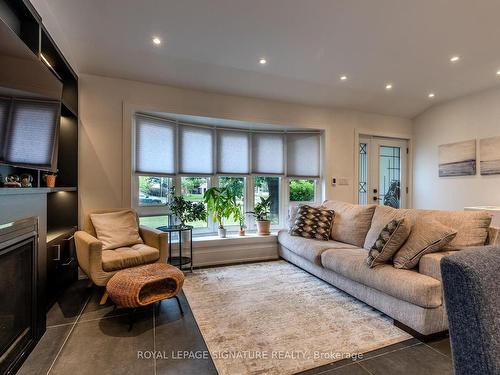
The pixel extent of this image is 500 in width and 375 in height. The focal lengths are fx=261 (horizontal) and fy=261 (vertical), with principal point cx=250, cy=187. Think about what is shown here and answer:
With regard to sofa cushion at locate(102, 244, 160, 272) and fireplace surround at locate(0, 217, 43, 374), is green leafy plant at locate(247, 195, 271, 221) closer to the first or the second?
sofa cushion at locate(102, 244, 160, 272)

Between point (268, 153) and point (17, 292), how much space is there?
3.55 meters

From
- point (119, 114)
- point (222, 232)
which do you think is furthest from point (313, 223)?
point (119, 114)

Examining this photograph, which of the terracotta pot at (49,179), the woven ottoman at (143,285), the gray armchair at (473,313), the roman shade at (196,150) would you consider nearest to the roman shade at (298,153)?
the roman shade at (196,150)

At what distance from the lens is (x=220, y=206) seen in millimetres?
3832

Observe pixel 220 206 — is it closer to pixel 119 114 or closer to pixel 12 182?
Result: pixel 119 114

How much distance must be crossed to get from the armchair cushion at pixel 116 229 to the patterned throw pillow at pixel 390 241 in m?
2.46

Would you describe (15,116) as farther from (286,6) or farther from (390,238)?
(390,238)

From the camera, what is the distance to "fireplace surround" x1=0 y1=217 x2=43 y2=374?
1563 millimetres

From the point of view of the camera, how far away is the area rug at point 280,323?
175cm

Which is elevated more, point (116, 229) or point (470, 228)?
point (470, 228)

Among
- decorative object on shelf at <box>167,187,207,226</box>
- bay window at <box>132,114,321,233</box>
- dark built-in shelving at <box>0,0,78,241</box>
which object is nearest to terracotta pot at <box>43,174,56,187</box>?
dark built-in shelving at <box>0,0,78,241</box>

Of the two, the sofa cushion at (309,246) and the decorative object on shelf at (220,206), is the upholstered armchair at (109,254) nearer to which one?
the decorative object on shelf at (220,206)

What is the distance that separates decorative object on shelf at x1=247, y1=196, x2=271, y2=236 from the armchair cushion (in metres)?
1.78

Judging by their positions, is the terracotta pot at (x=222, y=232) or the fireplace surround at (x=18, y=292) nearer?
the fireplace surround at (x=18, y=292)
